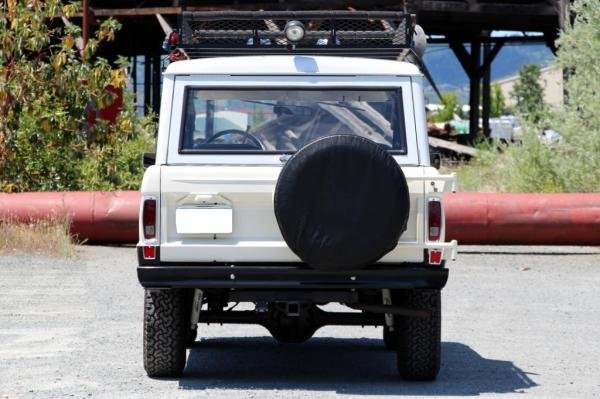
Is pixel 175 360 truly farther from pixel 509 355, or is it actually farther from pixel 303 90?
pixel 509 355

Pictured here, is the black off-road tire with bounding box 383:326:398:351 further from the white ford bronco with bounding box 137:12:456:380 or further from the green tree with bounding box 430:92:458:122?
the green tree with bounding box 430:92:458:122

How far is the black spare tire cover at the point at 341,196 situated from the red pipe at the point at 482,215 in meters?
9.34

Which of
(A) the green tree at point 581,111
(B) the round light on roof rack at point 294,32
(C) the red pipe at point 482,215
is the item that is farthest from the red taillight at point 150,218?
(A) the green tree at point 581,111

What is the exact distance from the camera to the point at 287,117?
8.70m

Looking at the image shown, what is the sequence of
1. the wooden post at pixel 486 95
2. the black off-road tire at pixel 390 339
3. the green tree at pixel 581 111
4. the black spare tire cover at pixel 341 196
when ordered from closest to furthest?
the black spare tire cover at pixel 341 196, the black off-road tire at pixel 390 339, the green tree at pixel 581 111, the wooden post at pixel 486 95

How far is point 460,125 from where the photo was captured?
80438 millimetres

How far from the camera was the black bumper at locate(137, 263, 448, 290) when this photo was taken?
7984 mm

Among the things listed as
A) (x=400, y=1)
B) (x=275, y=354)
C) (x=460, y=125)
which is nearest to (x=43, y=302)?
(x=275, y=354)

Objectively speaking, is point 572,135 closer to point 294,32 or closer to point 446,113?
point 294,32

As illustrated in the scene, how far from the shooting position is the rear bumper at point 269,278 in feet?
26.2

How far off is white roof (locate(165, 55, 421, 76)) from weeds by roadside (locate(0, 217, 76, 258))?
7.87 meters

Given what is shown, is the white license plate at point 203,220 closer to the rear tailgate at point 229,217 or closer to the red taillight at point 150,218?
the rear tailgate at point 229,217

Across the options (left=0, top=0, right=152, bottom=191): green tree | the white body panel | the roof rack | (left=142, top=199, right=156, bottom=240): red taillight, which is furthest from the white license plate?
(left=0, top=0, right=152, bottom=191): green tree

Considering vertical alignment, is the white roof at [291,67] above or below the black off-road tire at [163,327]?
above
